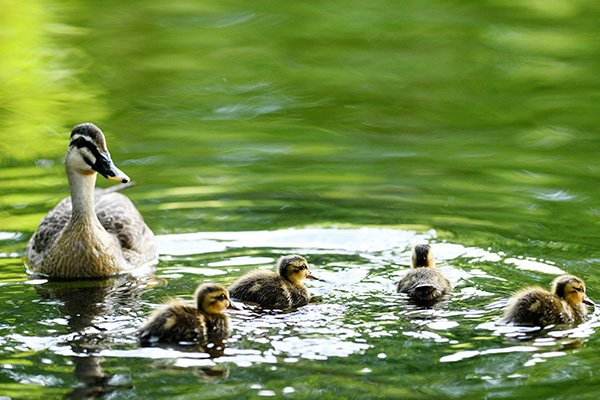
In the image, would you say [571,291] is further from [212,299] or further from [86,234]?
[86,234]

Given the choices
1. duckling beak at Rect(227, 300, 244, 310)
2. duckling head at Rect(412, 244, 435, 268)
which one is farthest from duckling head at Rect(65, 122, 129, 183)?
duckling head at Rect(412, 244, 435, 268)

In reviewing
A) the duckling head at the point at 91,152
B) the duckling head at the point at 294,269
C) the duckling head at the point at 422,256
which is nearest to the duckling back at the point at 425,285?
the duckling head at the point at 422,256

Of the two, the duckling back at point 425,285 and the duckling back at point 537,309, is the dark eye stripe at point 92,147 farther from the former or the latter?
the duckling back at point 537,309

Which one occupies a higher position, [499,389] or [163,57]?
[163,57]

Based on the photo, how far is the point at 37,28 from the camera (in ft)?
53.7

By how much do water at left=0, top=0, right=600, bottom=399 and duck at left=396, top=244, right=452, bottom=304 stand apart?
0.32ft

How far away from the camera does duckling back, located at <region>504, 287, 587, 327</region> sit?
727 cm

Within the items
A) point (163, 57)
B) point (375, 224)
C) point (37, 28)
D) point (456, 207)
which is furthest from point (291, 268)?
point (37, 28)

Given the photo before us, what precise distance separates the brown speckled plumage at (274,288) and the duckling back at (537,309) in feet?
4.32

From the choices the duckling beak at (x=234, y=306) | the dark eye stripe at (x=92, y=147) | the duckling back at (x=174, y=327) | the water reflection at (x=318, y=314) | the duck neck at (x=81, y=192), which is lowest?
the water reflection at (x=318, y=314)

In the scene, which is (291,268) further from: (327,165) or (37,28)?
(37,28)

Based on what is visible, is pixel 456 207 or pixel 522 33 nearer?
pixel 456 207

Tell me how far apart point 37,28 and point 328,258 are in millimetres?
8504

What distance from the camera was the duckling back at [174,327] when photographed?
23.0ft
